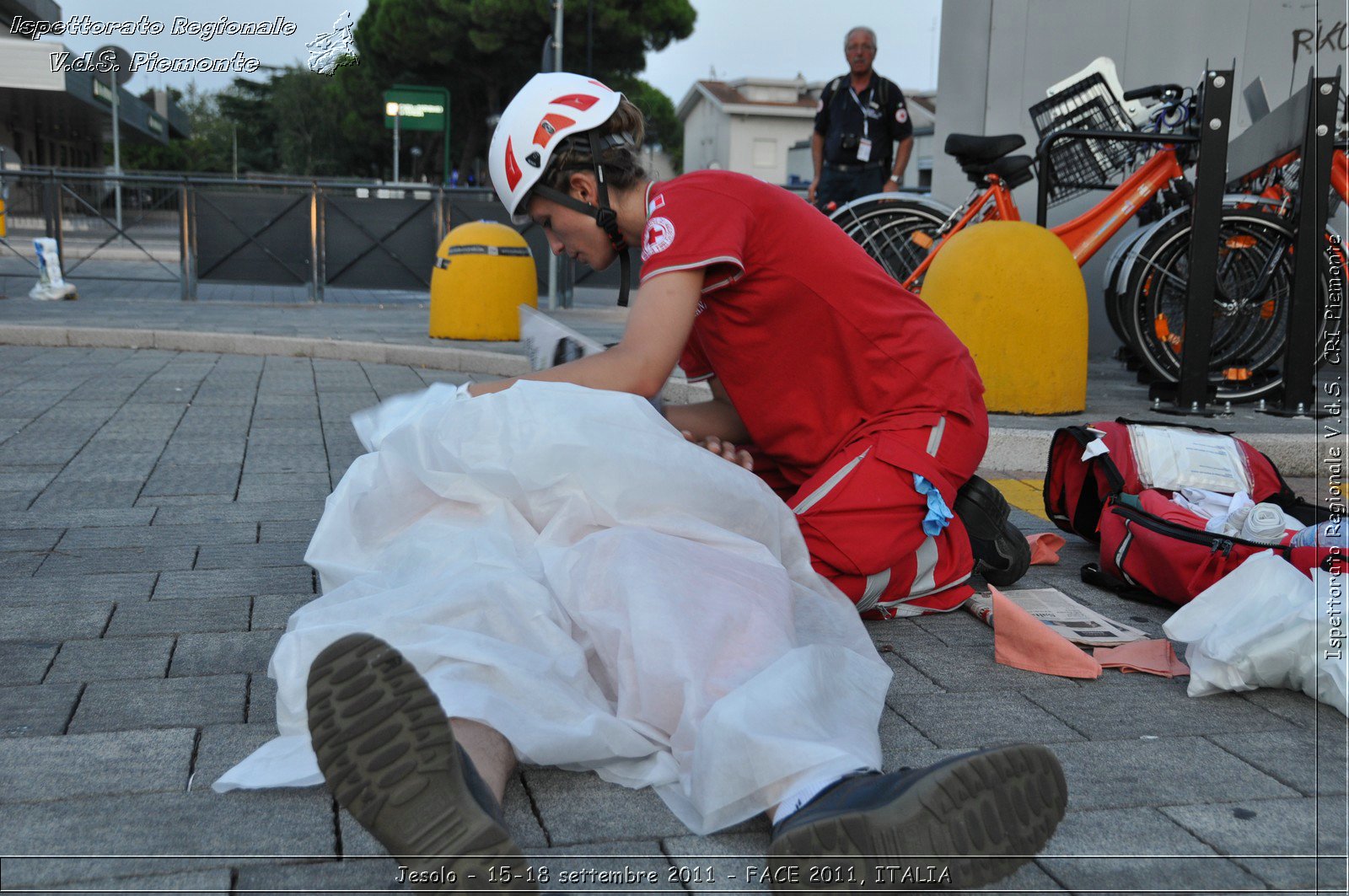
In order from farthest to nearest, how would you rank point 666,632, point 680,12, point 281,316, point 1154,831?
point 680,12, point 281,316, point 666,632, point 1154,831

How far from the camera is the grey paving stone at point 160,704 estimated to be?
2.32 meters

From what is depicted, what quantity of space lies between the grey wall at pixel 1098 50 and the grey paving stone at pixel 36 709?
7552 millimetres

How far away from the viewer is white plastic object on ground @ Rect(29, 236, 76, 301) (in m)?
12.2

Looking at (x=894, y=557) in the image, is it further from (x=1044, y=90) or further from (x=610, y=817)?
(x=1044, y=90)

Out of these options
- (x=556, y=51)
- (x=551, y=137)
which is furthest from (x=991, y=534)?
(x=556, y=51)

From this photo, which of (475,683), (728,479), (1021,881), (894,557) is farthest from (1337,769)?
(475,683)

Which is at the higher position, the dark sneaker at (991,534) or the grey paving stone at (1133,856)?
the dark sneaker at (991,534)

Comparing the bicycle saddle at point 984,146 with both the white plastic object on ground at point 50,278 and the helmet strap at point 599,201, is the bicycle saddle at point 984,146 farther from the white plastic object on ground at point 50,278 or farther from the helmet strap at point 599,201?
the white plastic object on ground at point 50,278

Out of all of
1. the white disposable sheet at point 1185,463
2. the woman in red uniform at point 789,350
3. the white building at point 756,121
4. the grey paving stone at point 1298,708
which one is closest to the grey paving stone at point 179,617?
the woman in red uniform at point 789,350

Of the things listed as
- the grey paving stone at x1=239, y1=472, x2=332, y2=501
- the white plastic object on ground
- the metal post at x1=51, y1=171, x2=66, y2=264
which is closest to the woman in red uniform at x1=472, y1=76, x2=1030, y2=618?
the grey paving stone at x1=239, y1=472, x2=332, y2=501

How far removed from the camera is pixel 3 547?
3.62 m

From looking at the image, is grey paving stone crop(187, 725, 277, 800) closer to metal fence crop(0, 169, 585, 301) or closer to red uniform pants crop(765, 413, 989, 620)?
red uniform pants crop(765, 413, 989, 620)

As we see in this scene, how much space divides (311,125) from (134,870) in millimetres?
59783

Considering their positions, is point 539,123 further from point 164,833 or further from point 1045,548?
point 1045,548
